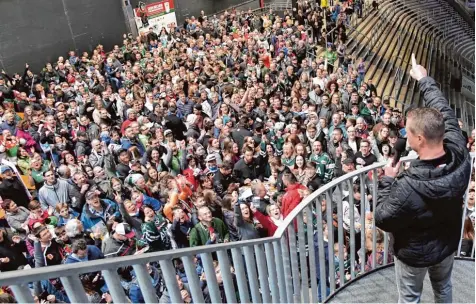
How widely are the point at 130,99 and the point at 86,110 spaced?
3.53ft

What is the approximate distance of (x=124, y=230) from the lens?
5398 mm

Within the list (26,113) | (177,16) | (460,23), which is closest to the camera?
(26,113)

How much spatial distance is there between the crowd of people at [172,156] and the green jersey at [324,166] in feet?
0.08

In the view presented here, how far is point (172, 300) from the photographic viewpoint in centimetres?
203

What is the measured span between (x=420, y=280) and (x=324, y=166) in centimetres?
436

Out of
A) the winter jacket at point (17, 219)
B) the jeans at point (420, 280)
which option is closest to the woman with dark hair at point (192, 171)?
the winter jacket at point (17, 219)

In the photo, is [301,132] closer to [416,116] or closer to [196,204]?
[196,204]

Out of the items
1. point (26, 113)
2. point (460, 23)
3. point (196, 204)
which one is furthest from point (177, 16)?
point (196, 204)

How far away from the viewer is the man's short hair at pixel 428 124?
7.56ft

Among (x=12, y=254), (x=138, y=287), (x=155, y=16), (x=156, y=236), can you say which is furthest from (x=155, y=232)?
(x=155, y=16)

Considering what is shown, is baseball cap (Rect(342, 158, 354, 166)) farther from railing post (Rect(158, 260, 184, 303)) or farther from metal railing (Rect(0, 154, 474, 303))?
railing post (Rect(158, 260, 184, 303))

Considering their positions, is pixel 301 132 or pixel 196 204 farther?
pixel 301 132

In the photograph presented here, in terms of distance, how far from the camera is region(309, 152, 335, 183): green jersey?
695cm

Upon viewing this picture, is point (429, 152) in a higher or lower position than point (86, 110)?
higher
